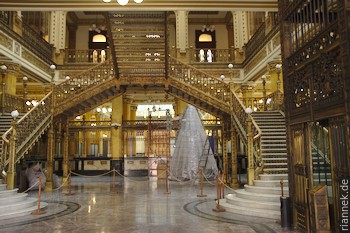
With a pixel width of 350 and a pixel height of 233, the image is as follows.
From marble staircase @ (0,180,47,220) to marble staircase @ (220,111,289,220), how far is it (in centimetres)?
483

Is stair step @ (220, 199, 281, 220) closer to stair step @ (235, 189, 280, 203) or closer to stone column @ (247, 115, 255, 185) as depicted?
stair step @ (235, 189, 280, 203)

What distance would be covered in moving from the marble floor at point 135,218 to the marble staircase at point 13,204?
0.32 m

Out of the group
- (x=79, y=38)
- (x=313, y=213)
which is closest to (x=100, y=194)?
(x=313, y=213)

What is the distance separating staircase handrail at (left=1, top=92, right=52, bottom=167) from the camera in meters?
10.3

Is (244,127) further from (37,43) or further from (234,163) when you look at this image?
(37,43)

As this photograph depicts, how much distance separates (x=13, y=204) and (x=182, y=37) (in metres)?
Answer: 14.6

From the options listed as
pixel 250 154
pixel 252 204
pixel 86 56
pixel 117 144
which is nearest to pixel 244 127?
pixel 250 154

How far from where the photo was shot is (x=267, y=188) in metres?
8.34

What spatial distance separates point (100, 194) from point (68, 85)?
188 inches

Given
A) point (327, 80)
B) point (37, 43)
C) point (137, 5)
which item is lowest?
point (327, 80)

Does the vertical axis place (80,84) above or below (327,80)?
above

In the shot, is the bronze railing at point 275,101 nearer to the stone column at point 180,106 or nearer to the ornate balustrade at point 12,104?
the stone column at point 180,106

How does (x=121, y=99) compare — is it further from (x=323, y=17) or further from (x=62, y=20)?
(x=323, y=17)

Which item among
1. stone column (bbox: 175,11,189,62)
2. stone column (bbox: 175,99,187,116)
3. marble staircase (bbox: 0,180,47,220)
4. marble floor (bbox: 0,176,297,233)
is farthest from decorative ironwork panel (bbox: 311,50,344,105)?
stone column (bbox: 175,99,187,116)
